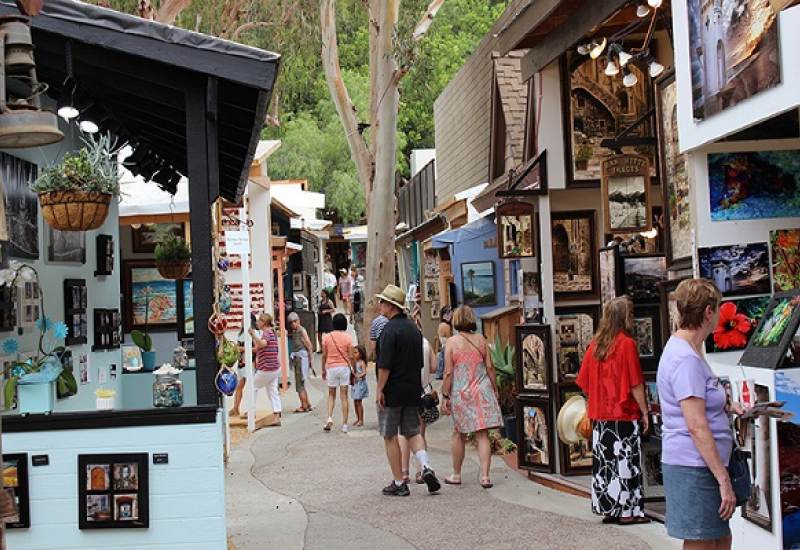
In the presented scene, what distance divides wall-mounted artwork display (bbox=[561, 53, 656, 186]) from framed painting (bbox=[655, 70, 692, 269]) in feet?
7.30

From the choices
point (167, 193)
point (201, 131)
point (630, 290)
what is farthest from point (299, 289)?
point (201, 131)

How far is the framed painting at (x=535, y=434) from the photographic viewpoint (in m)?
11.3

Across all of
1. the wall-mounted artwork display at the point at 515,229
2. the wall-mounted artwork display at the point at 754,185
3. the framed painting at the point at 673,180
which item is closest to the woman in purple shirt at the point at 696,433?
the wall-mounted artwork display at the point at 754,185

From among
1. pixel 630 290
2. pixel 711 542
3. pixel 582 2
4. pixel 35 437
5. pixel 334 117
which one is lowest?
pixel 711 542

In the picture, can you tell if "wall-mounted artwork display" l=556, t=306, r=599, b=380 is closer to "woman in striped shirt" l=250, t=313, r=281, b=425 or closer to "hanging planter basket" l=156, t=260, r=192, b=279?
"hanging planter basket" l=156, t=260, r=192, b=279

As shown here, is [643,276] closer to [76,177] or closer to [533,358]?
[533,358]

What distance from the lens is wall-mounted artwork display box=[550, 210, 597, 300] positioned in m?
11.7

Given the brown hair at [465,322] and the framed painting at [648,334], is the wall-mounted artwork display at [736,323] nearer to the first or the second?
the framed painting at [648,334]

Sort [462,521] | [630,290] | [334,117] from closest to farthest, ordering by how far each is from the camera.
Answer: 1. [462,521]
2. [630,290]
3. [334,117]

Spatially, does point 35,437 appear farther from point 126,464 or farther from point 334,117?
point 334,117

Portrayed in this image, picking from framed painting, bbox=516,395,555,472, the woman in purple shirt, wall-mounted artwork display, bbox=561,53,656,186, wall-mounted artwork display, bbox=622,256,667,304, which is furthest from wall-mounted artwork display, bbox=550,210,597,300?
the woman in purple shirt

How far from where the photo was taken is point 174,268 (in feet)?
41.5

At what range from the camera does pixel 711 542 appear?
5.65m

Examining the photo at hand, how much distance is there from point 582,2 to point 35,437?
19.2ft
